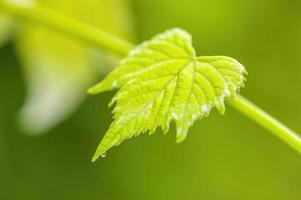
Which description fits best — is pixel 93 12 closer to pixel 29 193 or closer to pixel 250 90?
pixel 250 90

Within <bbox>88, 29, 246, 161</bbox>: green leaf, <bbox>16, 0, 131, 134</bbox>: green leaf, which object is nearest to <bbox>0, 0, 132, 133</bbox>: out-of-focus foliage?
<bbox>16, 0, 131, 134</bbox>: green leaf

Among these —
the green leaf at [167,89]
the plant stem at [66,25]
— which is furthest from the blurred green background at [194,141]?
the green leaf at [167,89]

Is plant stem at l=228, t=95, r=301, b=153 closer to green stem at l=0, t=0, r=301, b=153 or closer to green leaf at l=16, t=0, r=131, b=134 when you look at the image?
green stem at l=0, t=0, r=301, b=153

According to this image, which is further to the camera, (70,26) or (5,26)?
(5,26)

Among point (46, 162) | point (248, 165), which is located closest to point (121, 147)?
point (46, 162)

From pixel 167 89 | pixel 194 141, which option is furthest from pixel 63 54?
pixel 167 89

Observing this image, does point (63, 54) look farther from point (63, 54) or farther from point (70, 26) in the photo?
point (70, 26)
